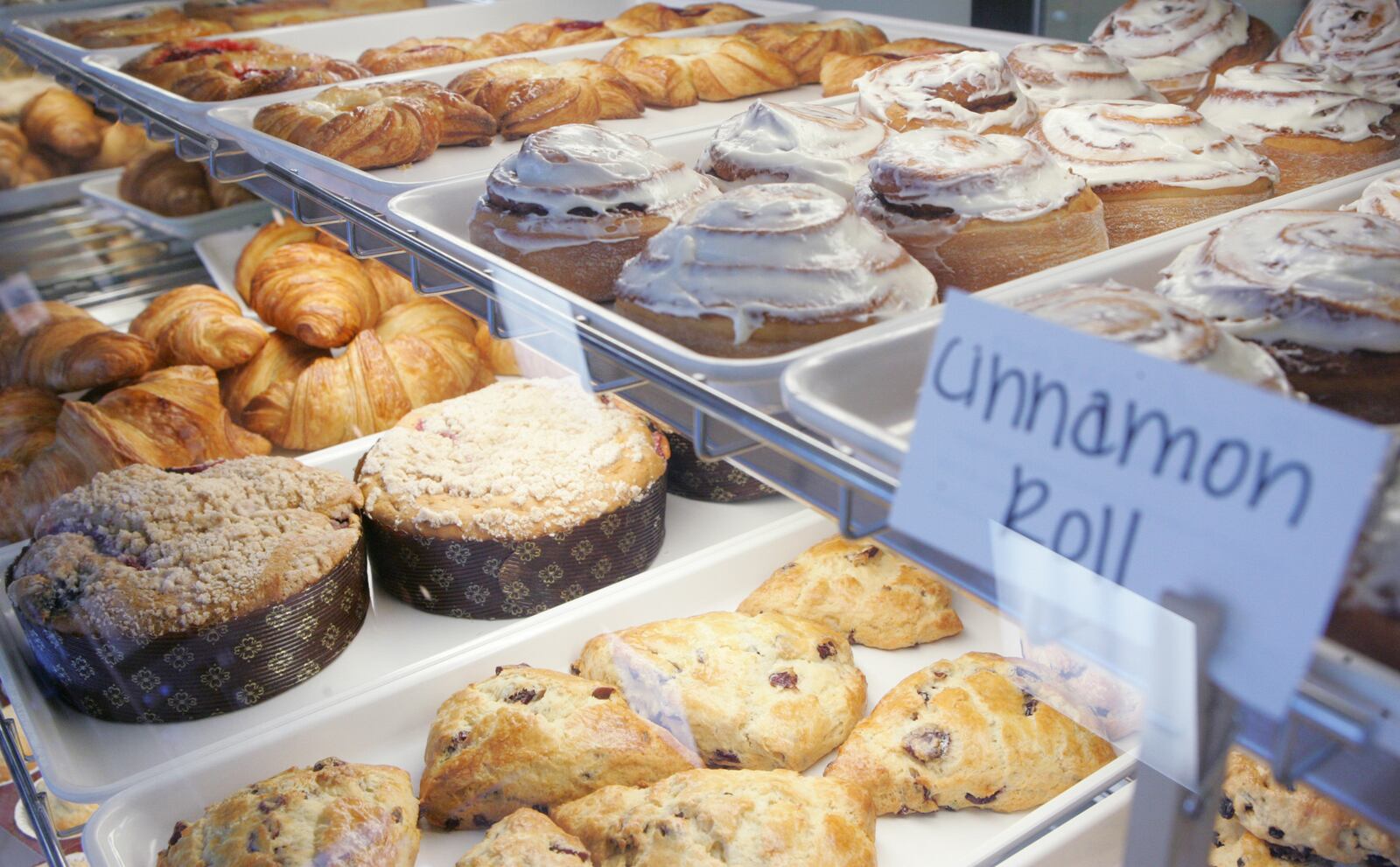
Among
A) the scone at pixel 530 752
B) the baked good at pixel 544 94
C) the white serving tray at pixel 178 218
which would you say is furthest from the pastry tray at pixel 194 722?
the white serving tray at pixel 178 218

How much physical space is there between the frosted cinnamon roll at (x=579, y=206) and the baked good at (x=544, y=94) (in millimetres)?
528

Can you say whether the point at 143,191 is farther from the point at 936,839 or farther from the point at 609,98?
the point at 936,839

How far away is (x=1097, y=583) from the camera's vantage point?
1.54 ft

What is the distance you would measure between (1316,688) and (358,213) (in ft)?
3.15

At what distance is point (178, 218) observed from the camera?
2.32 meters

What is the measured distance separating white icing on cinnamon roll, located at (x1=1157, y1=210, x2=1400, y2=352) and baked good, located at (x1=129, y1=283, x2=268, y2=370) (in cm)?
167

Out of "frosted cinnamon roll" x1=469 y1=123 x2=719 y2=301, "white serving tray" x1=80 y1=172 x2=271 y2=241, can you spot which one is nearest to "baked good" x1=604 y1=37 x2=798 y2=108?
"frosted cinnamon roll" x1=469 y1=123 x2=719 y2=301

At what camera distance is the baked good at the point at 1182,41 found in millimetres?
1247

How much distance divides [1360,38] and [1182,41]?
207 mm

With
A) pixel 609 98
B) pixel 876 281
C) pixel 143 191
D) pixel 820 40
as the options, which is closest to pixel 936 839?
pixel 876 281

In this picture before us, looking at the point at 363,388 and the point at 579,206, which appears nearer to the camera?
the point at 579,206

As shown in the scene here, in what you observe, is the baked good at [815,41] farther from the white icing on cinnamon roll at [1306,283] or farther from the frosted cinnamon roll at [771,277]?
the white icing on cinnamon roll at [1306,283]

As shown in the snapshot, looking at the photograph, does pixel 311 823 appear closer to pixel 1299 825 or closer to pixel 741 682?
pixel 741 682

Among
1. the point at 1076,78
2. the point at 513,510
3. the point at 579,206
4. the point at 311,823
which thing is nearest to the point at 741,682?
the point at 513,510
